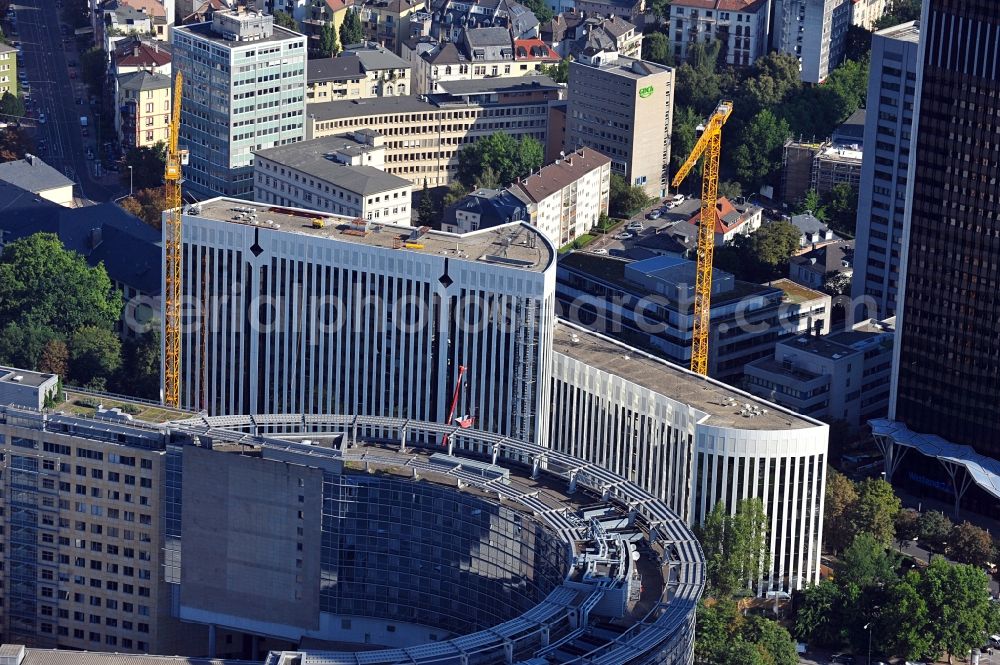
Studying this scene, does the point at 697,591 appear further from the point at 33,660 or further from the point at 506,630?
the point at 33,660

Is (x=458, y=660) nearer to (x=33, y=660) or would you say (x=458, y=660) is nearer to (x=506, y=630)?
(x=506, y=630)

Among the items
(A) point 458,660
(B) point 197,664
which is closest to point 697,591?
(A) point 458,660

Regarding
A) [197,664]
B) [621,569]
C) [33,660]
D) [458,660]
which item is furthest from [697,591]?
[33,660]

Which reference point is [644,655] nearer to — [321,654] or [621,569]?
[621,569]

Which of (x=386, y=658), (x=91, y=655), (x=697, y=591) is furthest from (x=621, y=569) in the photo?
(x=91, y=655)

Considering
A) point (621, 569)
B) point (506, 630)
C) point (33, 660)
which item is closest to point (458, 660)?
point (506, 630)
